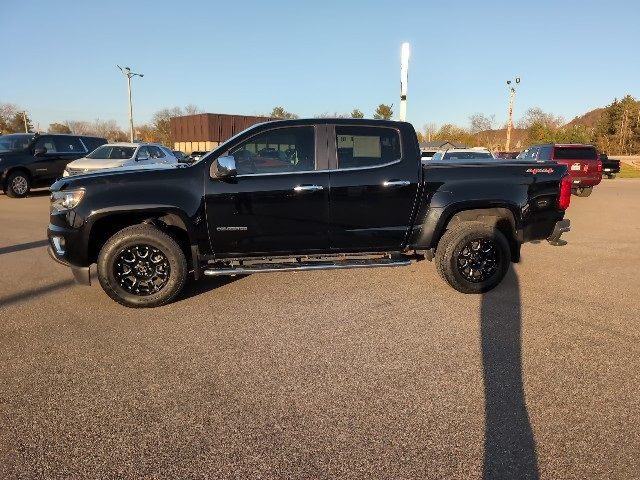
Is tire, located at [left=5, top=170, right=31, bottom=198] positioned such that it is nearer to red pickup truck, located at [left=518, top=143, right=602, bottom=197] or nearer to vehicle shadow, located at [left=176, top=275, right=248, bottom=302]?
vehicle shadow, located at [left=176, top=275, right=248, bottom=302]

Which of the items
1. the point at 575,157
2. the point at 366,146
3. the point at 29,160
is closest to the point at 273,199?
the point at 366,146

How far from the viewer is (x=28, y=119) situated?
81125mm

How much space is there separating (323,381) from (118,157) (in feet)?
40.5

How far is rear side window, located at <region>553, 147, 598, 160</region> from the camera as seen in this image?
14056 mm

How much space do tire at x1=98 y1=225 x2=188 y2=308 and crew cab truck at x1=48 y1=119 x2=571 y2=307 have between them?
0.03ft

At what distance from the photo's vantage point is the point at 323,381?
115 inches

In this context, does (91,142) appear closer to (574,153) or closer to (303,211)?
(303,211)

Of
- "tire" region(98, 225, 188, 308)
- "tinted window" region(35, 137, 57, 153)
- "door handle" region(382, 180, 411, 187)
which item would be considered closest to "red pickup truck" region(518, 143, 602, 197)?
"door handle" region(382, 180, 411, 187)

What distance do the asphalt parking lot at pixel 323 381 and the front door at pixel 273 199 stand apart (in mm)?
605

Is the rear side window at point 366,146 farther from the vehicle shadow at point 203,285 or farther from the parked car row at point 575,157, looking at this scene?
the parked car row at point 575,157

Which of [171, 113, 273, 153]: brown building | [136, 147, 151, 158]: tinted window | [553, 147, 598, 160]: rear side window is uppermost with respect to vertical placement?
[171, 113, 273, 153]: brown building

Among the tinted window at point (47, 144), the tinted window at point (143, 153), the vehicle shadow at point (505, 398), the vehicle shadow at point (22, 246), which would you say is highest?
the tinted window at point (47, 144)

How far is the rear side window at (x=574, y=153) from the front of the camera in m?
14.1

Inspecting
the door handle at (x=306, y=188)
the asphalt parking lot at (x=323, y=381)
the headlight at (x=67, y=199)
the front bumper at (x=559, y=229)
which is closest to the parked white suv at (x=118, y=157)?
the asphalt parking lot at (x=323, y=381)
